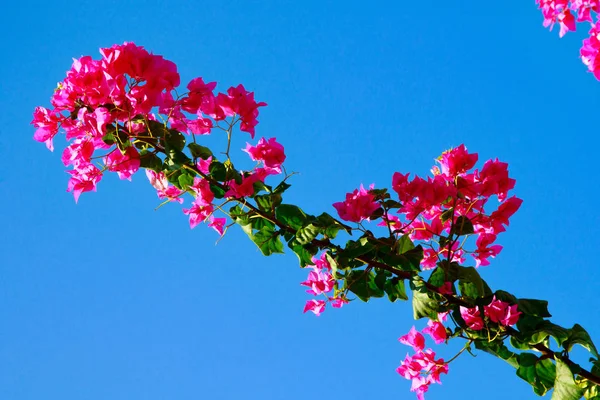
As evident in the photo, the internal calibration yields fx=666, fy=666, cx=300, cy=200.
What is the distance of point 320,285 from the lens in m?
1.86

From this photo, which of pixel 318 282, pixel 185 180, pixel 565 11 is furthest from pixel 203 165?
pixel 565 11

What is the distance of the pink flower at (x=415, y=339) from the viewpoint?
1854mm

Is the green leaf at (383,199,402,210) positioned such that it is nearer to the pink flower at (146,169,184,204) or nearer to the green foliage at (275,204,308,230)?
the green foliage at (275,204,308,230)

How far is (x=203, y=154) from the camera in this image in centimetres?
164

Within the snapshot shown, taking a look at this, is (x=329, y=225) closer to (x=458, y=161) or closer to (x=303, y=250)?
(x=303, y=250)

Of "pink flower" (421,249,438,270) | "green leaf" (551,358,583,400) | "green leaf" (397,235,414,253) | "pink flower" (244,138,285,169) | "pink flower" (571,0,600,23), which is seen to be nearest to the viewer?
"green leaf" (551,358,583,400)

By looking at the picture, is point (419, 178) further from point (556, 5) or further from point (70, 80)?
point (556, 5)

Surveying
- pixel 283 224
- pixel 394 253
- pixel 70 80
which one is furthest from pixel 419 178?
pixel 70 80

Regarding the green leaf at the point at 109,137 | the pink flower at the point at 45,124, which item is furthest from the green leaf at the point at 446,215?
the pink flower at the point at 45,124

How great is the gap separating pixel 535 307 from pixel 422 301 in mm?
279

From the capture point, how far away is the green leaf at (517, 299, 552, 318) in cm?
161

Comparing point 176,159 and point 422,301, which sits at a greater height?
point 176,159

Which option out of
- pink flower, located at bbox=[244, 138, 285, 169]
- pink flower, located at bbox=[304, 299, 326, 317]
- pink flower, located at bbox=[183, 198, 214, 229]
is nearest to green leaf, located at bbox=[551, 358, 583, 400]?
pink flower, located at bbox=[304, 299, 326, 317]

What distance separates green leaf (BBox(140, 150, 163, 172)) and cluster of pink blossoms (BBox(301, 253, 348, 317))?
0.50 m
